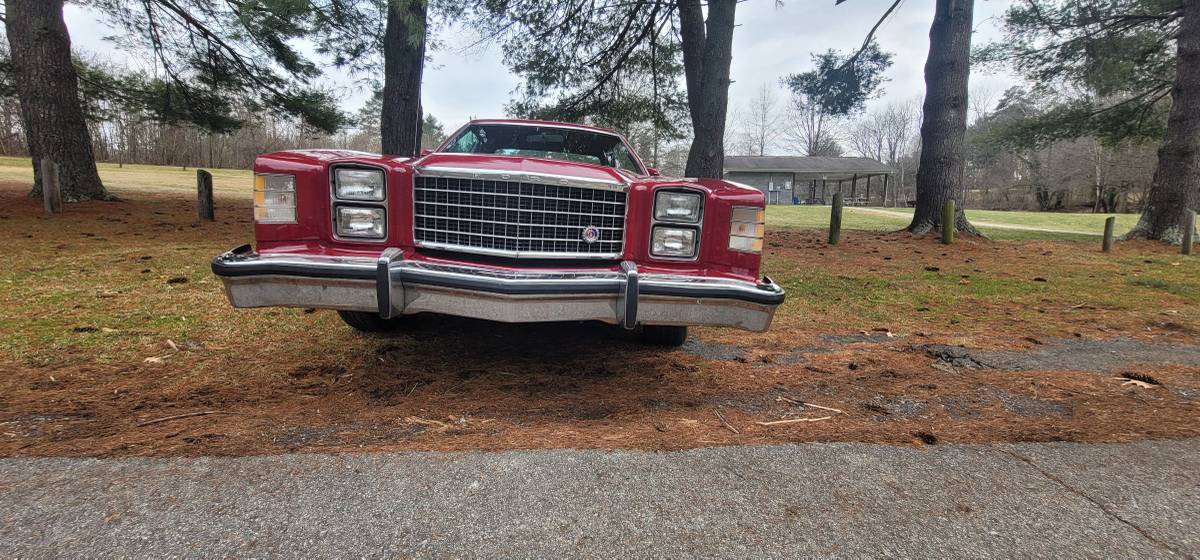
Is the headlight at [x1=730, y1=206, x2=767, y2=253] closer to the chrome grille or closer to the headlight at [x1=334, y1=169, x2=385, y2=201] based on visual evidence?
the chrome grille

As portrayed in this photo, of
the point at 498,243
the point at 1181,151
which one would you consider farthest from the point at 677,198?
the point at 1181,151

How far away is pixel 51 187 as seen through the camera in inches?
349

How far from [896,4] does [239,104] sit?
13.4 m

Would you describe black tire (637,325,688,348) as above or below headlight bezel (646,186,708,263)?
below

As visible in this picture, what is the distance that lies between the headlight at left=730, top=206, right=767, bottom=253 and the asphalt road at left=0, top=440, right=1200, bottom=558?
1037 millimetres

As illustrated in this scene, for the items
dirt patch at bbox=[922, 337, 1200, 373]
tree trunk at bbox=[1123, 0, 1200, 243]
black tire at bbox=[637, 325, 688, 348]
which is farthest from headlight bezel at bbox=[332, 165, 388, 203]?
tree trunk at bbox=[1123, 0, 1200, 243]

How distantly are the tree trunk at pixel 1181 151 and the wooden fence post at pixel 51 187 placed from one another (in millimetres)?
20024

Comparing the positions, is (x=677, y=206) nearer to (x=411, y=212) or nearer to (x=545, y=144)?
(x=411, y=212)

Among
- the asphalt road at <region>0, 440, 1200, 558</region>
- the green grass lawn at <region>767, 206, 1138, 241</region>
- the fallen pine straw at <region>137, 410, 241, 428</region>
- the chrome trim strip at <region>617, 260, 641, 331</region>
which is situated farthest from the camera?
the green grass lawn at <region>767, 206, 1138, 241</region>

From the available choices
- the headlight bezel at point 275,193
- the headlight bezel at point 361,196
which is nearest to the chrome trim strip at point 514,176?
the headlight bezel at point 361,196

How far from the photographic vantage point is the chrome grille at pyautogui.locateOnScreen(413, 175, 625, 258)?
2.55 meters

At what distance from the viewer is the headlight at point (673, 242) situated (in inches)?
106

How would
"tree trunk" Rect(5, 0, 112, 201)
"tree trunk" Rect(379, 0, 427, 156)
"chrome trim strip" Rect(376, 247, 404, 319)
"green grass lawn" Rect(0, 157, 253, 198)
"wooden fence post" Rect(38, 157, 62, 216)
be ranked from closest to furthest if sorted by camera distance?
"chrome trim strip" Rect(376, 247, 404, 319), "tree trunk" Rect(379, 0, 427, 156), "wooden fence post" Rect(38, 157, 62, 216), "tree trunk" Rect(5, 0, 112, 201), "green grass lawn" Rect(0, 157, 253, 198)

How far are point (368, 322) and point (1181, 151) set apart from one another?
1461cm
